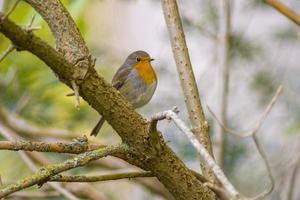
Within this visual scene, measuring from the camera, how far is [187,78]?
1350mm

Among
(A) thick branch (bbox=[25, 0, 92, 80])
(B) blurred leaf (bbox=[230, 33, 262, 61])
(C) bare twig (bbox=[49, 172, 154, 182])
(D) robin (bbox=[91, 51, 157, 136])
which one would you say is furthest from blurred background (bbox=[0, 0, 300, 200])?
(A) thick branch (bbox=[25, 0, 92, 80])

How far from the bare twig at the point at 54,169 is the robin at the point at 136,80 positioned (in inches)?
57.7

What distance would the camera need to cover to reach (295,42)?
2.82 metres

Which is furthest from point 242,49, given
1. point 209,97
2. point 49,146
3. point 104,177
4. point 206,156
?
point 206,156

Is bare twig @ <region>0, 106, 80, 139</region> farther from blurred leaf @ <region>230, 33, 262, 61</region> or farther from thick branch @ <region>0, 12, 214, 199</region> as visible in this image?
thick branch @ <region>0, 12, 214, 199</region>

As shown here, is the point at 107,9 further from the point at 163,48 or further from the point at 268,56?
the point at 268,56

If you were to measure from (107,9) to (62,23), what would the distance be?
3.45m

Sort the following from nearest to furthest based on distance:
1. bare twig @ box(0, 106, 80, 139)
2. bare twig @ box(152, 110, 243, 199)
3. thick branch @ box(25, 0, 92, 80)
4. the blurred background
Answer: bare twig @ box(152, 110, 243, 199)
thick branch @ box(25, 0, 92, 80)
bare twig @ box(0, 106, 80, 139)
the blurred background

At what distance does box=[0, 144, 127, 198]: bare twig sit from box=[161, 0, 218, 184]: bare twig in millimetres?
346

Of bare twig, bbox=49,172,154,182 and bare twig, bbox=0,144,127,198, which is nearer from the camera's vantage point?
bare twig, bbox=0,144,127,198

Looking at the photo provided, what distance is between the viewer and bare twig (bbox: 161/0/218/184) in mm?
1290

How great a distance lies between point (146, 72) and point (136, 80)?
5 centimetres

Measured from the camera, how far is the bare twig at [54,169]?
871mm

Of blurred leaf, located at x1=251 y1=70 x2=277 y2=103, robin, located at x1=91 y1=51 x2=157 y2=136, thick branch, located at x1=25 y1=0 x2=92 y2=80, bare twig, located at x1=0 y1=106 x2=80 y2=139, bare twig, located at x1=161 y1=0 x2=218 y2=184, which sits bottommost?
thick branch, located at x1=25 y1=0 x2=92 y2=80
